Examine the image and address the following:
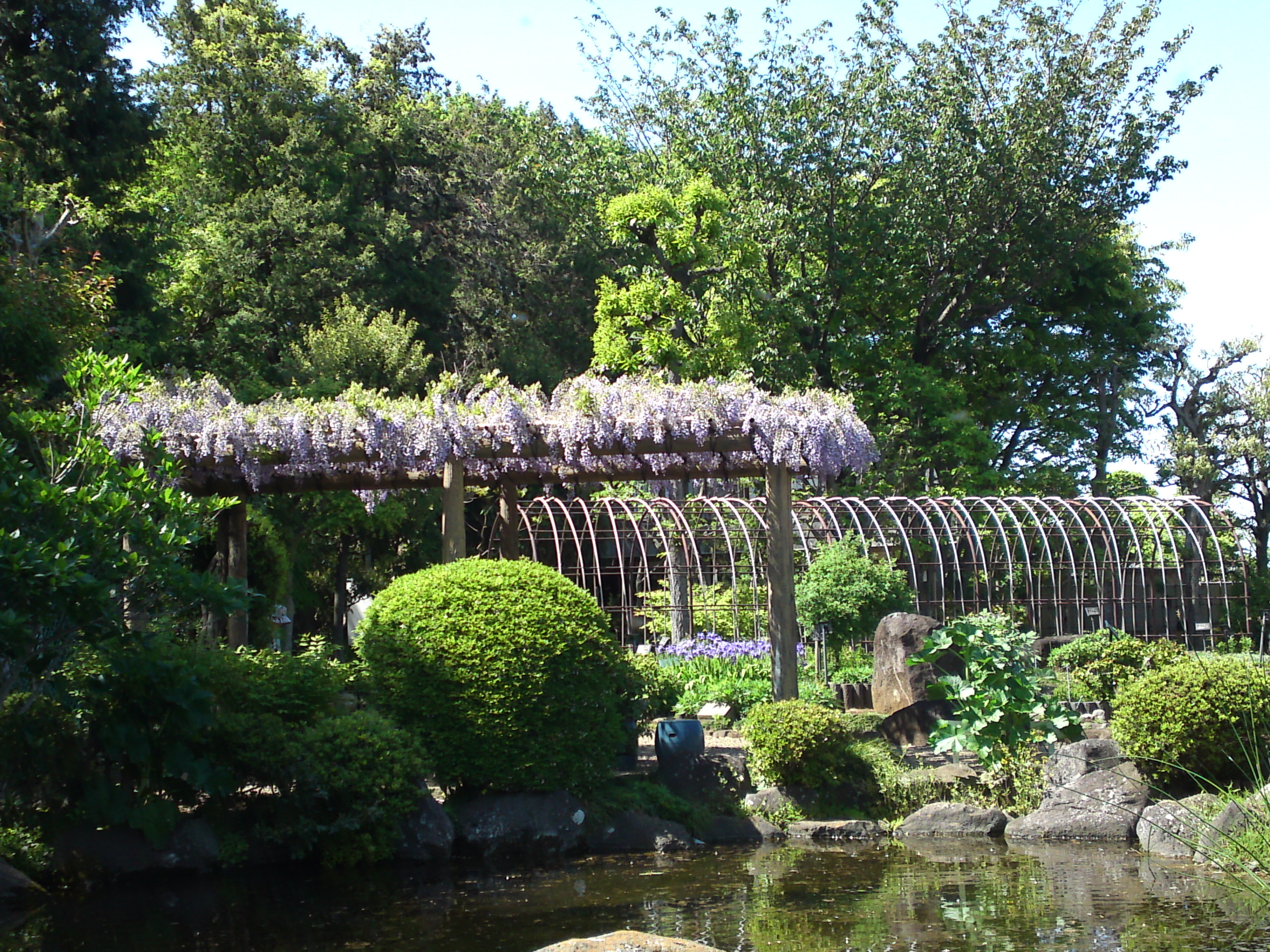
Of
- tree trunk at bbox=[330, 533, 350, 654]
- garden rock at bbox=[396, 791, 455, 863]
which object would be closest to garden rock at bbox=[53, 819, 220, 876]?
garden rock at bbox=[396, 791, 455, 863]

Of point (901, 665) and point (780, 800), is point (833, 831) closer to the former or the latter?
point (780, 800)

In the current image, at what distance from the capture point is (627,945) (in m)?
4.33

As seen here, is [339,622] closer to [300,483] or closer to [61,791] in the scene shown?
[300,483]

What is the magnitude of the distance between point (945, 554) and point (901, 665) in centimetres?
926

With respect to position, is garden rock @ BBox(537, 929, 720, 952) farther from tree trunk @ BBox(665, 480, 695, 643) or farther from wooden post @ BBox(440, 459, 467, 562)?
tree trunk @ BBox(665, 480, 695, 643)

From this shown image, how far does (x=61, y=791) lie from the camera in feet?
25.8

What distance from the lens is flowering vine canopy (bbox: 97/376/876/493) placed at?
1092cm

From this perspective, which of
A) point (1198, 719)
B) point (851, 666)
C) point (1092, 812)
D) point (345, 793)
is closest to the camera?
point (345, 793)

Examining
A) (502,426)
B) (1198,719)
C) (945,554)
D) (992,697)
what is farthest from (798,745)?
(945,554)

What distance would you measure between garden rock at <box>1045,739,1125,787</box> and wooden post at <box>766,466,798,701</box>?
86.6 inches

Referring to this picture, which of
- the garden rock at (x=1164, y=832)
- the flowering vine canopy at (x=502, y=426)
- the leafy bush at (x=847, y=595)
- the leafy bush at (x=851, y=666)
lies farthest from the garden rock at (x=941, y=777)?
the leafy bush at (x=847, y=595)

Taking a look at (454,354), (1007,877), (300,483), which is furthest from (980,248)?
(1007,877)

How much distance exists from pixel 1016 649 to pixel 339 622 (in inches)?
572

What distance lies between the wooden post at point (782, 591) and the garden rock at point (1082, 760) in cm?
220
